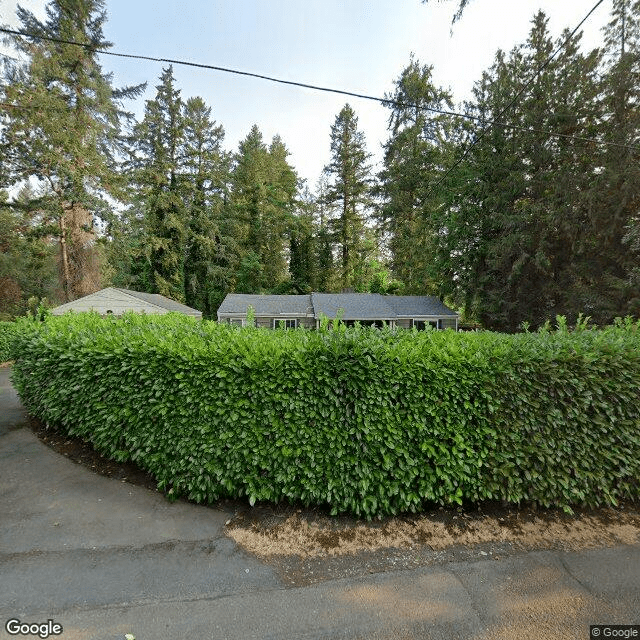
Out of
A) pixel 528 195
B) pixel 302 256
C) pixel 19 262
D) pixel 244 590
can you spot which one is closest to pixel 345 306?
pixel 302 256

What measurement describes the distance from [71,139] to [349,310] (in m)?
16.3

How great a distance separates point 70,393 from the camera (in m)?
3.59

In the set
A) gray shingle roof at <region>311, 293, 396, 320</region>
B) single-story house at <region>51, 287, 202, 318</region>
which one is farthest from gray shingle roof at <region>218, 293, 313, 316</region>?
single-story house at <region>51, 287, 202, 318</region>

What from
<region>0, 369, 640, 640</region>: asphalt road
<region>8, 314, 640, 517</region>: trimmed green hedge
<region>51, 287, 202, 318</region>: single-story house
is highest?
<region>51, 287, 202, 318</region>: single-story house

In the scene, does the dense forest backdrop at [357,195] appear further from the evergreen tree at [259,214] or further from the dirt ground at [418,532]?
the dirt ground at [418,532]

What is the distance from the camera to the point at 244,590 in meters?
1.94

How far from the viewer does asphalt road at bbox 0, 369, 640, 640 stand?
5.57 ft

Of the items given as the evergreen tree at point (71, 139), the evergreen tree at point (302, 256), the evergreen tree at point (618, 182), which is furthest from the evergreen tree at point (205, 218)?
the evergreen tree at point (618, 182)

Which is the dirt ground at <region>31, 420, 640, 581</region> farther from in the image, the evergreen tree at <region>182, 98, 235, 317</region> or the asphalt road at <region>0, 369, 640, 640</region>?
the evergreen tree at <region>182, 98, 235, 317</region>

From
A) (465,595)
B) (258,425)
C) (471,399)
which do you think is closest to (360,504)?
(465,595)

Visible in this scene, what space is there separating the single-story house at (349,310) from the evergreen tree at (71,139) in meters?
8.22

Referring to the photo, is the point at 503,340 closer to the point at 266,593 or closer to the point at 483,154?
the point at 266,593

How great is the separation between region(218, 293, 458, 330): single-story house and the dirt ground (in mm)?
16083

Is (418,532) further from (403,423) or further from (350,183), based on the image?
(350,183)
